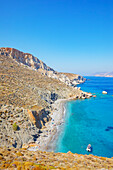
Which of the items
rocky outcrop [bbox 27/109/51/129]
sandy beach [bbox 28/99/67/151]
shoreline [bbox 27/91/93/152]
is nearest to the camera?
shoreline [bbox 27/91/93/152]

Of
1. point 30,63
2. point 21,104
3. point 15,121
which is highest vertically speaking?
point 30,63

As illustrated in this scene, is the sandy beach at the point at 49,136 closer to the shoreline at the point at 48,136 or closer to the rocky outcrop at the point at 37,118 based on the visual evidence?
the shoreline at the point at 48,136

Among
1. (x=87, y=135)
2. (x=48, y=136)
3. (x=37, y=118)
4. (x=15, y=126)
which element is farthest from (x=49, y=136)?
(x=87, y=135)

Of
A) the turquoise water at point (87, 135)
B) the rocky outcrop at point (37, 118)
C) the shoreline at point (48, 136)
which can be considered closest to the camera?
the shoreline at point (48, 136)

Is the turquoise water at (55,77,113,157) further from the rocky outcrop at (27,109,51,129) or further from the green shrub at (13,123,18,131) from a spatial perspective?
the green shrub at (13,123,18,131)

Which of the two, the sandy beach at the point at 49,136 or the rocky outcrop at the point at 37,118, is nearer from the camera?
the sandy beach at the point at 49,136

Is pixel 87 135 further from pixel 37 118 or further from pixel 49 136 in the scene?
pixel 37 118

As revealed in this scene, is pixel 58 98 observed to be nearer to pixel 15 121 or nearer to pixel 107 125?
pixel 107 125

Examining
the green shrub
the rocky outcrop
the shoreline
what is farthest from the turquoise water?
the green shrub

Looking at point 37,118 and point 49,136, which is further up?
point 37,118

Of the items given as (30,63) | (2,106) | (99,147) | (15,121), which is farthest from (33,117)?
(30,63)

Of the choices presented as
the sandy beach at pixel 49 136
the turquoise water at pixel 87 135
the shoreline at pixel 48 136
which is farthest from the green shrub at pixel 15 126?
the turquoise water at pixel 87 135
